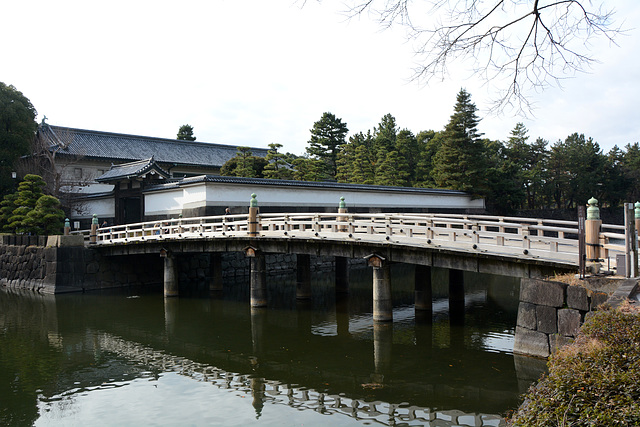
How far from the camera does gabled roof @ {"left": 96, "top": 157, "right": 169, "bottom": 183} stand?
→ 1243 inches

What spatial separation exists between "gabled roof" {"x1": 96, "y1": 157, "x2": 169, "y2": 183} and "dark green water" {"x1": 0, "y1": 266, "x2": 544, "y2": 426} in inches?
412

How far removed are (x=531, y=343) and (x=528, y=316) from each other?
2.14ft

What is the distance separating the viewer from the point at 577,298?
11.2 m

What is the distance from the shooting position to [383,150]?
162 ft

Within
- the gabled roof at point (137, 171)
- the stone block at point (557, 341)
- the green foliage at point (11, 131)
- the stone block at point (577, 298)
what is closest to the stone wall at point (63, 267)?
the gabled roof at point (137, 171)

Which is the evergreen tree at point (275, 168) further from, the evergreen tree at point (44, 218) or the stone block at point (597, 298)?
the stone block at point (597, 298)

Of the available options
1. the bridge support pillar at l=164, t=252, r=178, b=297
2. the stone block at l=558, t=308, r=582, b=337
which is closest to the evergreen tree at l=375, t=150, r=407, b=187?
the bridge support pillar at l=164, t=252, r=178, b=297

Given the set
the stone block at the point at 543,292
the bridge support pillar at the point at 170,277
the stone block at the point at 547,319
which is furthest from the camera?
the bridge support pillar at the point at 170,277

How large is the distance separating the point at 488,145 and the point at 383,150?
1628cm

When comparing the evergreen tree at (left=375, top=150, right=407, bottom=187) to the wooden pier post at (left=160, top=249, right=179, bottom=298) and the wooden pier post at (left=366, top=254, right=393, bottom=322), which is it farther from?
Result: the wooden pier post at (left=366, top=254, right=393, bottom=322)

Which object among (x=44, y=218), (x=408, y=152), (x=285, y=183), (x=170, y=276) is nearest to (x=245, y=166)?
(x=285, y=183)

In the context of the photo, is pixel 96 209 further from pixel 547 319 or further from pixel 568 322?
pixel 568 322

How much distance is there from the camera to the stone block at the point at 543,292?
11.6 meters

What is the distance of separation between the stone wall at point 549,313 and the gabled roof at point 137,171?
2519 centimetres
